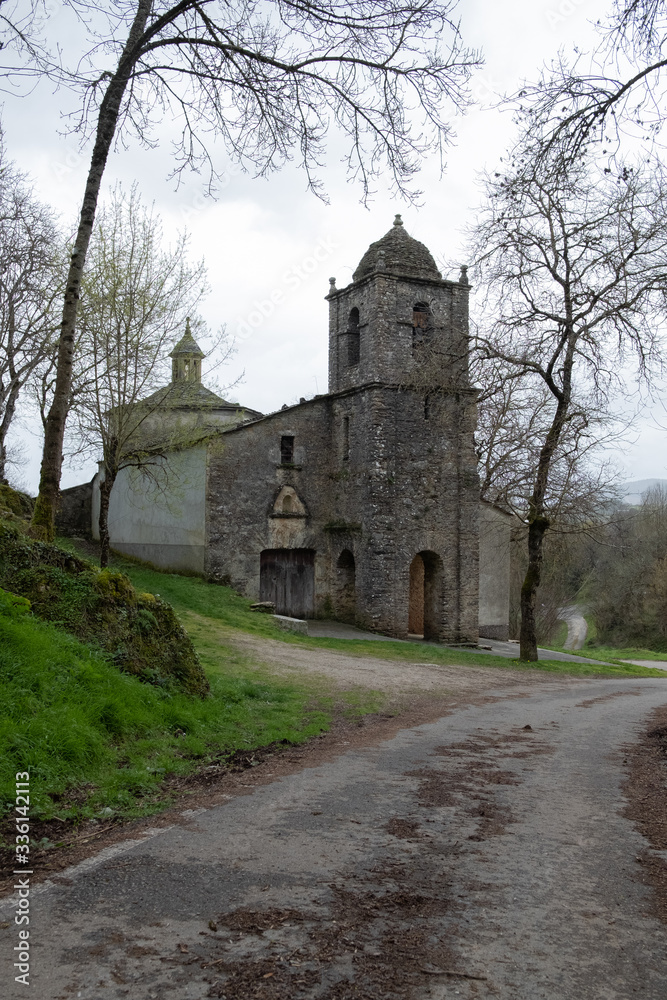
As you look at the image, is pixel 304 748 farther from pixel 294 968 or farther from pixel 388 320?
pixel 388 320

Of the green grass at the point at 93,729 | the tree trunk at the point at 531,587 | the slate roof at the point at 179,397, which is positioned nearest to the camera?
the green grass at the point at 93,729

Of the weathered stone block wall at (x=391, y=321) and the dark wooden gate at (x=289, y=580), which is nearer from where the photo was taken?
the weathered stone block wall at (x=391, y=321)

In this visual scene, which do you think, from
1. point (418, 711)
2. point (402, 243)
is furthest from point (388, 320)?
point (418, 711)

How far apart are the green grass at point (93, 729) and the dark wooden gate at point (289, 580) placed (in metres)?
17.8

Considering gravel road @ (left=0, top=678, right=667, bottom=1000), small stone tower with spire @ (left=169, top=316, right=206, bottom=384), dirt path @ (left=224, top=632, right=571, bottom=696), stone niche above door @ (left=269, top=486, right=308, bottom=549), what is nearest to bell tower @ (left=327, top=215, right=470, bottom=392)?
stone niche above door @ (left=269, top=486, right=308, bottom=549)

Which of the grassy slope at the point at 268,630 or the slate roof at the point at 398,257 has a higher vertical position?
the slate roof at the point at 398,257

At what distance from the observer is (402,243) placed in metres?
28.4

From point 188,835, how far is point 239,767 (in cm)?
213

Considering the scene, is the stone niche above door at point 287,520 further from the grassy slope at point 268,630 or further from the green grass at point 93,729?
the green grass at point 93,729

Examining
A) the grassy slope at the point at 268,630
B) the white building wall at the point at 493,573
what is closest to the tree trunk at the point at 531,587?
the grassy slope at the point at 268,630

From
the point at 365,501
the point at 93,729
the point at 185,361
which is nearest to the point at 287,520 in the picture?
the point at 365,501

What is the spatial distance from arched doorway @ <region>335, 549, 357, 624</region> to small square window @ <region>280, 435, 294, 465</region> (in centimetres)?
374

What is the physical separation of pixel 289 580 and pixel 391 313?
9782 mm

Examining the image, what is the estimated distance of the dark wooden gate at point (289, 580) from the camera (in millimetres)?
27641
